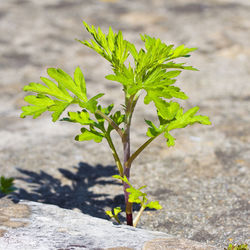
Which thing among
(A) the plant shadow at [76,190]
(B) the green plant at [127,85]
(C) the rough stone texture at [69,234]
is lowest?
(C) the rough stone texture at [69,234]

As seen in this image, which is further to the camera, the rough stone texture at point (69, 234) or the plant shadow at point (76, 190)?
the plant shadow at point (76, 190)

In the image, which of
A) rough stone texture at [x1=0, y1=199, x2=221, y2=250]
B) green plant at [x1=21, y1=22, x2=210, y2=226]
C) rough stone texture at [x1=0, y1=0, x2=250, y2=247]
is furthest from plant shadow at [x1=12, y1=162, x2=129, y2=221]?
green plant at [x1=21, y1=22, x2=210, y2=226]

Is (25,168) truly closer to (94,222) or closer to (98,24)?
(94,222)

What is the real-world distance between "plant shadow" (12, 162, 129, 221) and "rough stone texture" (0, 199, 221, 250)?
538mm

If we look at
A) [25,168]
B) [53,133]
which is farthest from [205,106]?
[25,168]

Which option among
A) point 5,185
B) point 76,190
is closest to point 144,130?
point 76,190

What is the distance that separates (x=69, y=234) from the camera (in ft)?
7.80

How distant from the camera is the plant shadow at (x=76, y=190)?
324 centimetres

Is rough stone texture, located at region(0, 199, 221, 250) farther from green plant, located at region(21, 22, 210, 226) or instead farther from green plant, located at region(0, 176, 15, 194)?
green plant, located at region(0, 176, 15, 194)

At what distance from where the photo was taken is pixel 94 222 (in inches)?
101

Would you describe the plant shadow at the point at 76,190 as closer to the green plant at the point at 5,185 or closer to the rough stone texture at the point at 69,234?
the green plant at the point at 5,185

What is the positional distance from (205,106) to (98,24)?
9.27 ft

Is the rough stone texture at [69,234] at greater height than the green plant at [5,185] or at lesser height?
lesser

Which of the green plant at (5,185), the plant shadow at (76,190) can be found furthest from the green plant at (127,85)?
the green plant at (5,185)
